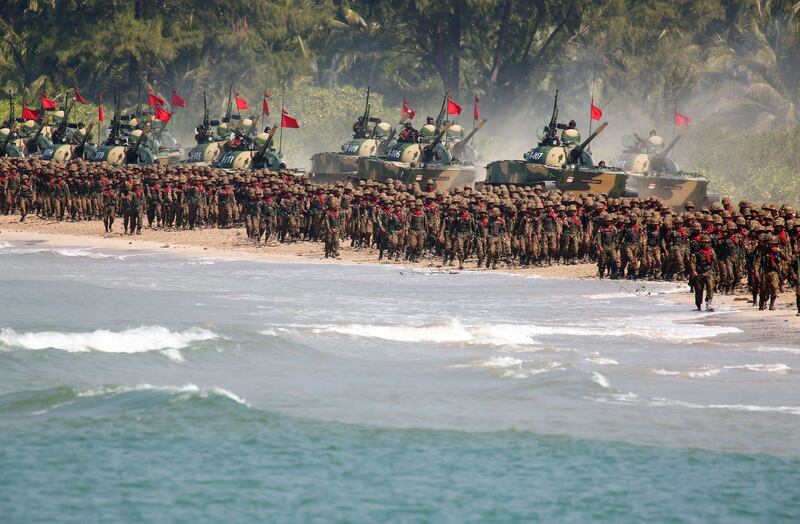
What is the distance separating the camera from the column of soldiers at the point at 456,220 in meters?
27.2

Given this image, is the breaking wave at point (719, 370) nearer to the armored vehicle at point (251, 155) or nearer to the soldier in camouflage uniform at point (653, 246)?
the soldier in camouflage uniform at point (653, 246)

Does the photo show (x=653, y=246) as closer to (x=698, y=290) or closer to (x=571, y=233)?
(x=571, y=233)

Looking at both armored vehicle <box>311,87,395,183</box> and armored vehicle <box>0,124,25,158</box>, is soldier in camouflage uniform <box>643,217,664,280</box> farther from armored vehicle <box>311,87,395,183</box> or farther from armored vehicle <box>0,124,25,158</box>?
armored vehicle <box>0,124,25,158</box>

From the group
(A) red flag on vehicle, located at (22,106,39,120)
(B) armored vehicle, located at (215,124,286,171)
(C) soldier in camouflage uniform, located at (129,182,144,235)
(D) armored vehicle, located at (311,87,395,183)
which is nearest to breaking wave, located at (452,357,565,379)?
(C) soldier in camouflage uniform, located at (129,182,144,235)

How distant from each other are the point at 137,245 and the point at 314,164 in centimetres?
1495

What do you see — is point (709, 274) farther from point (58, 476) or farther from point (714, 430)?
point (58, 476)

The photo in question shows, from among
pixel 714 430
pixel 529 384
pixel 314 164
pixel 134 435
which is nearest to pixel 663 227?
pixel 529 384

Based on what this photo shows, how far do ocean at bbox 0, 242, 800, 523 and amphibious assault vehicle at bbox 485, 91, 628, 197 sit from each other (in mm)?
13228

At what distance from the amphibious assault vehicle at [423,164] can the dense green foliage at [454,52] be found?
80.6ft

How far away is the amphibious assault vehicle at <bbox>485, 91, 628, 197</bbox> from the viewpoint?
4209 centimetres

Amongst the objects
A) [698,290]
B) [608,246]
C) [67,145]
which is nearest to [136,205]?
[608,246]

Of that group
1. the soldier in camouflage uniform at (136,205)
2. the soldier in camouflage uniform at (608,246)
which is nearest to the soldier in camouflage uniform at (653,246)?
the soldier in camouflage uniform at (608,246)

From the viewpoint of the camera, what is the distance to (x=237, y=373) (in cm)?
2067

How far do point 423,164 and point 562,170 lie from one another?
5.09 meters
